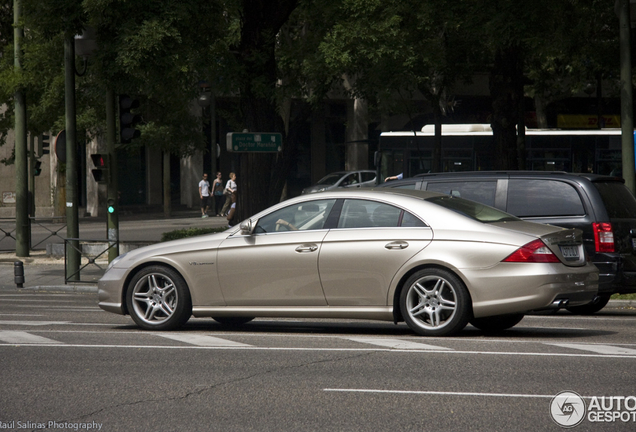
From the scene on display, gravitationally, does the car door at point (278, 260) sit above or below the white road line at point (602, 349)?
above

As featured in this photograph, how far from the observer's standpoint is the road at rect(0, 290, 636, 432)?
5.73 m

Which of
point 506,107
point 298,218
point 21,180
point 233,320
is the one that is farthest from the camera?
point 21,180

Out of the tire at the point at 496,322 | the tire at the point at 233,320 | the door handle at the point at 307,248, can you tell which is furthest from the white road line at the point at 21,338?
the tire at the point at 496,322

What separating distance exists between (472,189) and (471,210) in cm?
282

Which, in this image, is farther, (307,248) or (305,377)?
(307,248)

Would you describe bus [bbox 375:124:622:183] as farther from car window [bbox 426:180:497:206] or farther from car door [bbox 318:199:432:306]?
car door [bbox 318:199:432:306]

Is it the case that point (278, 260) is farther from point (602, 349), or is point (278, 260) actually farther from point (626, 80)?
point (626, 80)

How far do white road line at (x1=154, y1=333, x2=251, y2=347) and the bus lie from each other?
71.8 ft

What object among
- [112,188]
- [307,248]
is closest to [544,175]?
[307,248]

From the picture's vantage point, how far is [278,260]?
9500 millimetres

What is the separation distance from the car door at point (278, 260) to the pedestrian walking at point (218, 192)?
30.2 meters

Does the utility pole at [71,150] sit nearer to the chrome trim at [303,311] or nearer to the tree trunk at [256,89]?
the tree trunk at [256,89]

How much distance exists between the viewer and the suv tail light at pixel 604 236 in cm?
1137

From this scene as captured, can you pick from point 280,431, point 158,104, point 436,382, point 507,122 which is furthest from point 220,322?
point 158,104
